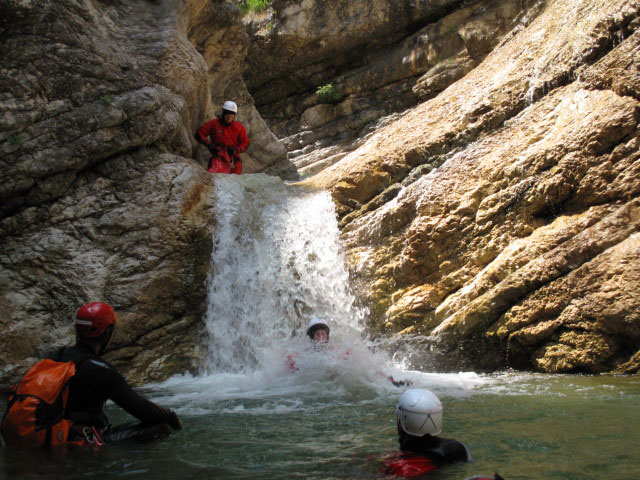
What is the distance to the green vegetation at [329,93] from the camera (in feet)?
63.7

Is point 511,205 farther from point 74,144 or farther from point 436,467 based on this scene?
point 74,144

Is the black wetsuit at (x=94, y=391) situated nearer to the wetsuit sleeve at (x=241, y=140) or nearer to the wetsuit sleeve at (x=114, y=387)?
the wetsuit sleeve at (x=114, y=387)

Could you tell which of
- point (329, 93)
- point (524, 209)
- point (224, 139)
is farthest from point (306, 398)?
point (329, 93)

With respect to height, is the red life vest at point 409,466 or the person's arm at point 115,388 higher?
the person's arm at point 115,388

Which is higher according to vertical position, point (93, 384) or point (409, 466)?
point (93, 384)

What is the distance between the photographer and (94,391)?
3.40 metres

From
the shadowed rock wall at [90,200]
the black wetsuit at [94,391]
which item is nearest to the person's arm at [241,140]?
the shadowed rock wall at [90,200]

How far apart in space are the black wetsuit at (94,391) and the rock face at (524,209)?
4.77 m

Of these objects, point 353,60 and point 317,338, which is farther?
point 353,60

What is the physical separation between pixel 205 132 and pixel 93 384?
9.14 meters

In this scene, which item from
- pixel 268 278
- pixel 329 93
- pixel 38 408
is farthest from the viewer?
pixel 329 93

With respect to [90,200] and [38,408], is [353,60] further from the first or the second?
[38,408]

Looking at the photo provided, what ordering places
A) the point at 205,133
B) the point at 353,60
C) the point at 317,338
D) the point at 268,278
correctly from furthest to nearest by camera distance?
the point at 353,60, the point at 205,133, the point at 268,278, the point at 317,338

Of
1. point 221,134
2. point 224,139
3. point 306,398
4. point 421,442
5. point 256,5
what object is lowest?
point 421,442
